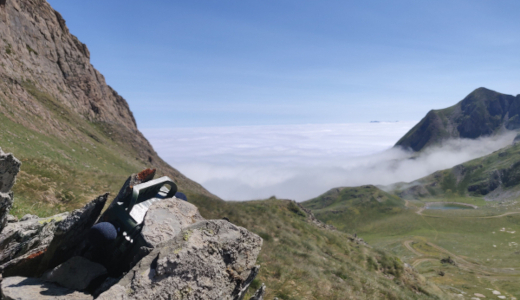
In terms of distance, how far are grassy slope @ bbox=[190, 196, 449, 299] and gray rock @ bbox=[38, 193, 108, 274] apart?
6879mm

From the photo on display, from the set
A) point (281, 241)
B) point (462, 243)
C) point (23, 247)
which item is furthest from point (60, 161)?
point (462, 243)

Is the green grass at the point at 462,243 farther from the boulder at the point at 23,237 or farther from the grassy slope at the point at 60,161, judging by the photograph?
the grassy slope at the point at 60,161

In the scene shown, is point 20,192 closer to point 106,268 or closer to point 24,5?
point 106,268

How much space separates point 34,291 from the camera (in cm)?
529

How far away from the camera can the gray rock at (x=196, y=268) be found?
5.30 meters

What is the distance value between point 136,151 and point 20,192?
72579 mm

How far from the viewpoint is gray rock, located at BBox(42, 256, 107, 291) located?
6.02 metres

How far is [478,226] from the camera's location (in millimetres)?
157750

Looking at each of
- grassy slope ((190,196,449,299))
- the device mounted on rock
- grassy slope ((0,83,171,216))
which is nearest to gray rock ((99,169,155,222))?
the device mounted on rock

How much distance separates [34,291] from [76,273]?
0.97 m

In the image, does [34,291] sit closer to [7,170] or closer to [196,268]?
[7,170]

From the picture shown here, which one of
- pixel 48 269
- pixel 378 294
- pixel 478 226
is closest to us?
pixel 48 269

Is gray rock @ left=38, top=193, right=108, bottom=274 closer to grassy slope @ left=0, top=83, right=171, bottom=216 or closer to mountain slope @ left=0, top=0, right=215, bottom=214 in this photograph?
grassy slope @ left=0, top=83, right=171, bottom=216

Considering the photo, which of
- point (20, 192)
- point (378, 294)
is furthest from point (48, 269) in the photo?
point (378, 294)
